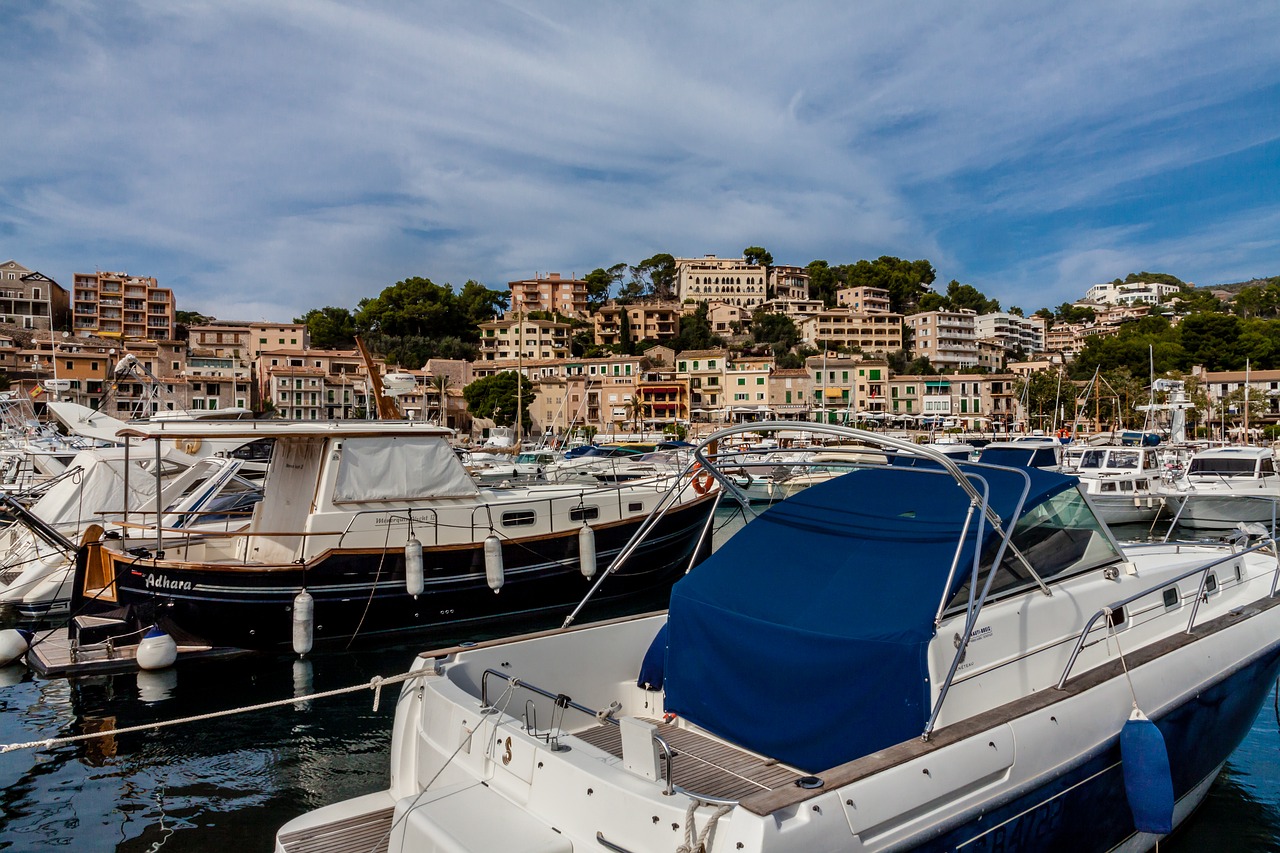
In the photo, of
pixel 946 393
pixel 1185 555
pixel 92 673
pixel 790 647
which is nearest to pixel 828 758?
pixel 790 647

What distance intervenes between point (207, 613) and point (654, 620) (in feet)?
24.6

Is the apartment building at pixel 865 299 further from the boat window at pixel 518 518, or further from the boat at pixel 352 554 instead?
the boat at pixel 352 554

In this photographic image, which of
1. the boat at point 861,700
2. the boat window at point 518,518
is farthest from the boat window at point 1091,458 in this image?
the boat at point 861,700

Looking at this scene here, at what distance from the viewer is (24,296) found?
9156 cm

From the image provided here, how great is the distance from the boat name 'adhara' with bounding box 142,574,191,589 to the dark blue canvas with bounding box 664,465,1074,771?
8.24m

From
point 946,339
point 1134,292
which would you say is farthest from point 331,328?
point 1134,292

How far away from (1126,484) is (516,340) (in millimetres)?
77271

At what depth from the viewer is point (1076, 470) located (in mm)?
27328

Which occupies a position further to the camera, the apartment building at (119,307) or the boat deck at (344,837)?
the apartment building at (119,307)

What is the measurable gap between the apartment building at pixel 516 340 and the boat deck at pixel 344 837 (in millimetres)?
91935

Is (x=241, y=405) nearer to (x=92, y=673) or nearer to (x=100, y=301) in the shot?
(x=100, y=301)

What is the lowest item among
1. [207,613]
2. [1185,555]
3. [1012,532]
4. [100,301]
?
[207,613]

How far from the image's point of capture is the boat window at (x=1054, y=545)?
5.07 m

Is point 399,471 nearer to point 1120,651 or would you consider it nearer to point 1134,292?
point 1120,651
